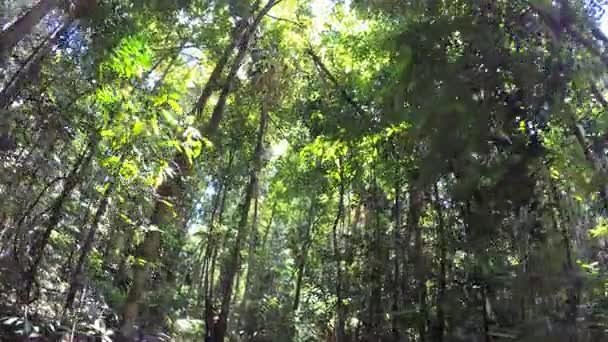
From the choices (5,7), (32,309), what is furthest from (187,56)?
(32,309)

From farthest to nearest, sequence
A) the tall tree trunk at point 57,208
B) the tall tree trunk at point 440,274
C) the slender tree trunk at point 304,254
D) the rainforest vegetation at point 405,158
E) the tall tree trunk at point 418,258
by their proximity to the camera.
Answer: the slender tree trunk at point 304,254
the tall tree trunk at point 418,258
the tall tree trunk at point 440,274
the tall tree trunk at point 57,208
the rainforest vegetation at point 405,158

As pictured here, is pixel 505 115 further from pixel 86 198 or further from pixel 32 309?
pixel 32 309

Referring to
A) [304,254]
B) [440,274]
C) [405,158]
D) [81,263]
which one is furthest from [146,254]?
[304,254]

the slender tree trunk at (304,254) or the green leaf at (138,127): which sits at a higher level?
the slender tree trunk at (304,254)

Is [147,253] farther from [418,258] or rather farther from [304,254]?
[304,254]

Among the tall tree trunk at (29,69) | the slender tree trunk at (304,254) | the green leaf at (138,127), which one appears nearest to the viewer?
the green leaf at (138,127)

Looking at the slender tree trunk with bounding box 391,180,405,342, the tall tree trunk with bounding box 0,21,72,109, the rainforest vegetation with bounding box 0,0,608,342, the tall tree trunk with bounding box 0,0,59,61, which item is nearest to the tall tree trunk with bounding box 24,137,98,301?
the rainforest vegetation with bounding box 0,0,608,342

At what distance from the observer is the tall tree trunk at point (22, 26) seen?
346 centimetres

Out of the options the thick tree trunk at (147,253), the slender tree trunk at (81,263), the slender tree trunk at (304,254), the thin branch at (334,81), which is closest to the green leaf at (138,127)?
the slender tree trunk at (81,263)

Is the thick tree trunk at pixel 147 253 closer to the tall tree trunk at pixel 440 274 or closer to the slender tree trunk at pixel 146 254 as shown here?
the slender tree trunk at pixel 146 254

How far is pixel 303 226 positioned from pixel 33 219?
8.19m

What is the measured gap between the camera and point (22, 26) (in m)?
3.49

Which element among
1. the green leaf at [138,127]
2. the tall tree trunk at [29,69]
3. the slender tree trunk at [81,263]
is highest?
the tall tree trunk at [29,69]

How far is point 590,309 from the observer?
2.99 m
